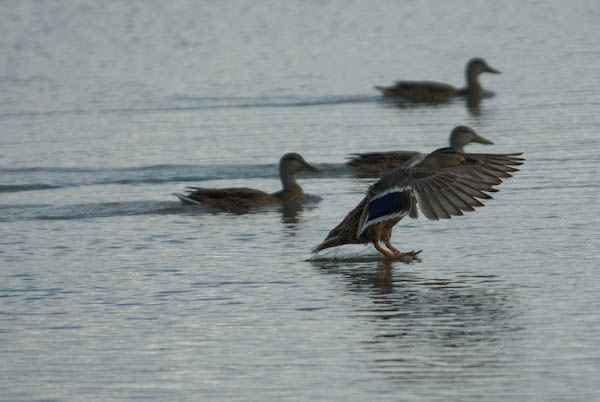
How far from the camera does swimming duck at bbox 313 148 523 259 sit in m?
9.33

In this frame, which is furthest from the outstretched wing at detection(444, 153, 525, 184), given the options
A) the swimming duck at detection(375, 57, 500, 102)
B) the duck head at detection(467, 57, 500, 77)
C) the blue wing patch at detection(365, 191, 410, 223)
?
the duck head at detection(467, 57, 500, 77)

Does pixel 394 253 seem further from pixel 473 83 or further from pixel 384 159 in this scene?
pixel 473 83

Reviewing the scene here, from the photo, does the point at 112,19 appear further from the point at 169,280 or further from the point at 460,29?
the point at 169,280

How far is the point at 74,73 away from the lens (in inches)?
1019

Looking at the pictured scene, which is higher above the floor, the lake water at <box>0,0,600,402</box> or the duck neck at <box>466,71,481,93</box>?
the duck neck at <box>466,71,481,93</box>

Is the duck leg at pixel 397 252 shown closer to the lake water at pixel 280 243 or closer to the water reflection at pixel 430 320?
the water reflection at pixel 430 320

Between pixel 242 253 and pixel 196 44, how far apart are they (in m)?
20.7

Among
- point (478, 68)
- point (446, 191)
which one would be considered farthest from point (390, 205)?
point (478, 68)

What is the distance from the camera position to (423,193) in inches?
371

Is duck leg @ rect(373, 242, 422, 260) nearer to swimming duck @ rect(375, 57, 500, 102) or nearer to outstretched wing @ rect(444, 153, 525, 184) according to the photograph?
outstretched wing @ rect(444, 153, 525, 184)

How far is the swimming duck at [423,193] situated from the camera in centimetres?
933

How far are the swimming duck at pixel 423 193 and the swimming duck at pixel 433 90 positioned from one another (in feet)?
34.9

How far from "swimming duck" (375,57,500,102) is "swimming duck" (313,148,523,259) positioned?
418 inches

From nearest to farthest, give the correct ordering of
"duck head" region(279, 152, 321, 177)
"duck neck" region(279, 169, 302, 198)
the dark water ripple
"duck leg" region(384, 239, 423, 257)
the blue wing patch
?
the blue wing patch < "duck leg" region(384, 239, 423, 257) < "duck neck" region(279, 169, 302, 198) < "duck head" region(279, 152, 321, 177) < the dark water ripple
